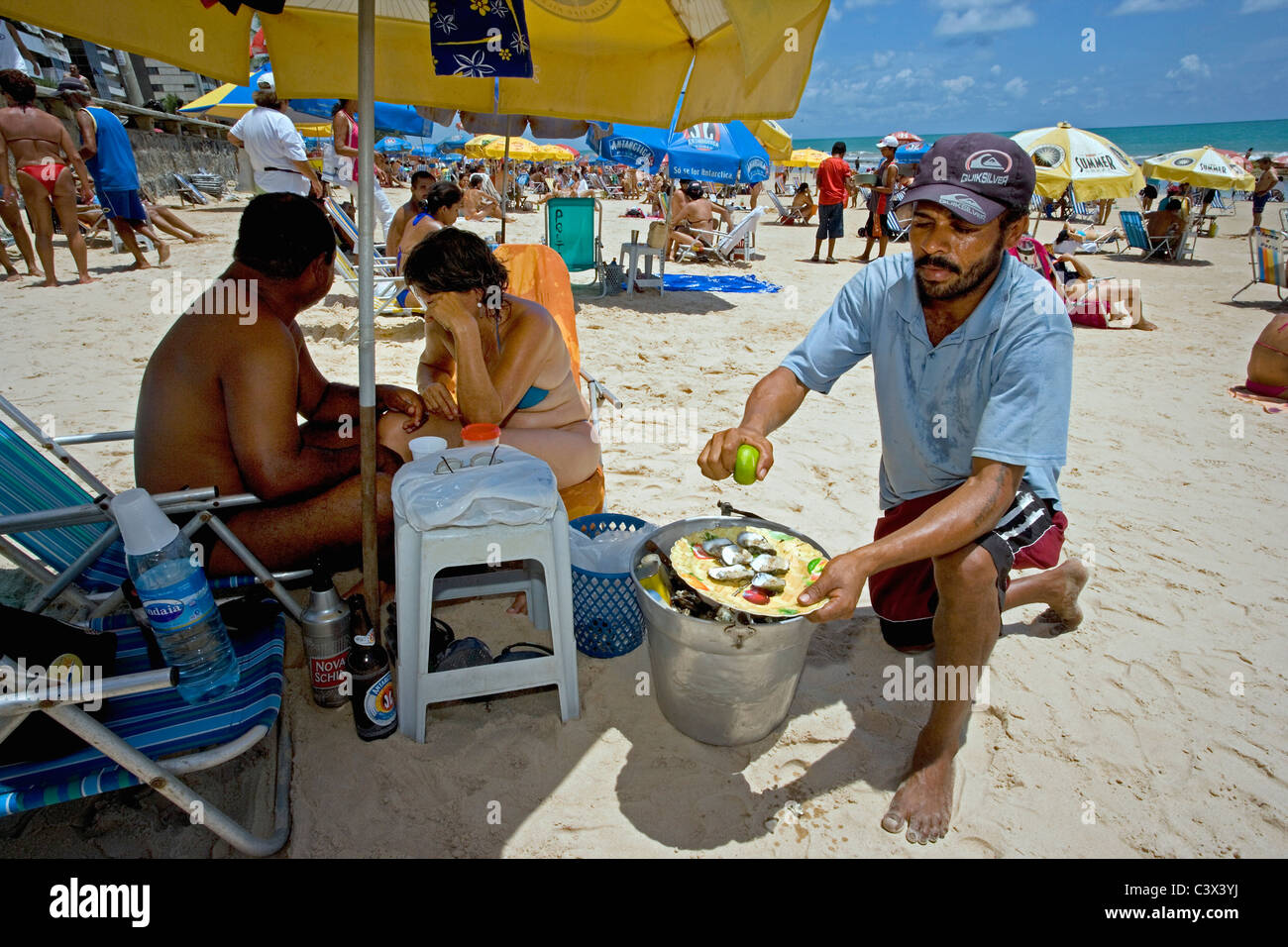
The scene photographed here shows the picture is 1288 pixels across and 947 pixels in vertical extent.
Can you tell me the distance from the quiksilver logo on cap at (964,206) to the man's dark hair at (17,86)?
907 centimetres

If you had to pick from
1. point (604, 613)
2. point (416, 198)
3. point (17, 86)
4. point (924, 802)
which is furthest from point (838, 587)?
point (17, 86)

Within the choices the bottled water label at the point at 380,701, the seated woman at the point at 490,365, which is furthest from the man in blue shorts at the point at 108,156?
the bottled water label at the point at 380,701

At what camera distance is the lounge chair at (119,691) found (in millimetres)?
1541

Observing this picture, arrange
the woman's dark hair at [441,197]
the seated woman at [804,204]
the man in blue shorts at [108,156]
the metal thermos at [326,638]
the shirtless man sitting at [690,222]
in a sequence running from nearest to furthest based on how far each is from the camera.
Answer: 1. the metal thermos at [326,638]
2. the woman's dark hair at [441,197]
3. the man in blue shorts at [108,156]
4. the shirtless man sitting at [690,222]
5. the seated woman at [804,204]

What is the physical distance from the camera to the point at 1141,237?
1466 cm

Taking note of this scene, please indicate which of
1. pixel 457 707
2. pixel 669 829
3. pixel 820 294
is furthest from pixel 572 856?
pixel 820 294

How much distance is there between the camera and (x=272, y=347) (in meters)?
2.23

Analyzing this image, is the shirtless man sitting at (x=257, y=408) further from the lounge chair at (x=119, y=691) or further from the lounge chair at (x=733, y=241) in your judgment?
the lounge chair at (x=733, y=241)

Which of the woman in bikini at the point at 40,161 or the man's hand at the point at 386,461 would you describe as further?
the woman in bikini at the point at 40,161

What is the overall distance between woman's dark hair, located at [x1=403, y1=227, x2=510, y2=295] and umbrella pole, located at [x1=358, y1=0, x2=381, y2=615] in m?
0.42

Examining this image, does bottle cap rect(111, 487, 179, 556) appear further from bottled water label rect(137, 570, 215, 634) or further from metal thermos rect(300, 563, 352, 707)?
metal thermos rect(300, 563, 352, 707)
